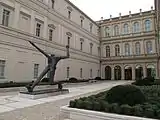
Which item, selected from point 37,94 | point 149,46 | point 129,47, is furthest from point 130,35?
point 37,94

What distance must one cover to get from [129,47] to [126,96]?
111ft

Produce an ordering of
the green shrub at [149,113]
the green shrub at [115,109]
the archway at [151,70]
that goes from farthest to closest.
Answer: the archway at [151,70]
the green shrub at [115,109]
the green shrub at [149,113]

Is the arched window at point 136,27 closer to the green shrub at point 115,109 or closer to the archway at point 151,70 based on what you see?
the archway at point 151,70

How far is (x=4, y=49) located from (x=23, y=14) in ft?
16.1

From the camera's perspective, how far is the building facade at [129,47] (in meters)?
36.3

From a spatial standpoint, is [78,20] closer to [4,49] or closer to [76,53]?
[76,53]

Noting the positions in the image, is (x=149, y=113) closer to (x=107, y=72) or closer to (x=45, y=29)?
(x=45, y=29)

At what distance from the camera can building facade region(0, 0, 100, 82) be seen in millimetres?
17672

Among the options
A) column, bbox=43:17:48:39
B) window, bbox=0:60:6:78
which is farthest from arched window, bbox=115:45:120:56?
window, bbox=0:60:6:78

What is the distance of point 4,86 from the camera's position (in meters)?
14.2

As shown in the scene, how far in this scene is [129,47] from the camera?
3862cm

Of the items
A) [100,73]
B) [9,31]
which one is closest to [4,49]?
[9,31]

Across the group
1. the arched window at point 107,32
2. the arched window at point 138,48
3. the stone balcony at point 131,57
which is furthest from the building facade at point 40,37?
the arched window at point 138,48

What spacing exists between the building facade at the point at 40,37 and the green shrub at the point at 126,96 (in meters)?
13.5
